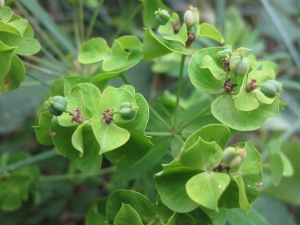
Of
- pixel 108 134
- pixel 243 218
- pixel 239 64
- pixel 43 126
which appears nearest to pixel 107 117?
pixel 108 134

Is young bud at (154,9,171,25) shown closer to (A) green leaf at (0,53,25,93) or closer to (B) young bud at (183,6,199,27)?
(B) young bud at (183,6,199,27)

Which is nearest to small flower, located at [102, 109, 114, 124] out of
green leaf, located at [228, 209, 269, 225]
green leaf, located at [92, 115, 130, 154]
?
green leaf, located at [92, 115, 130, 154]

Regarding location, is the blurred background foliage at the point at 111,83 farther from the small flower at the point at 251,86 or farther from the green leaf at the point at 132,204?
the small flower at the point at 251,86

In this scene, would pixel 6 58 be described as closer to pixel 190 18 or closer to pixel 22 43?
pixel 22 43

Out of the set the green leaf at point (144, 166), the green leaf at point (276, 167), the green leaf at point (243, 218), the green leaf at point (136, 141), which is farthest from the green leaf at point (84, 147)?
the green leaf at point (276, 167)

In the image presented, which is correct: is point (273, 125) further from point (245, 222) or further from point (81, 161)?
point (81, 161)

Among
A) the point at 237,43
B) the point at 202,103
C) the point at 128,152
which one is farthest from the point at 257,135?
the point at 128,152
